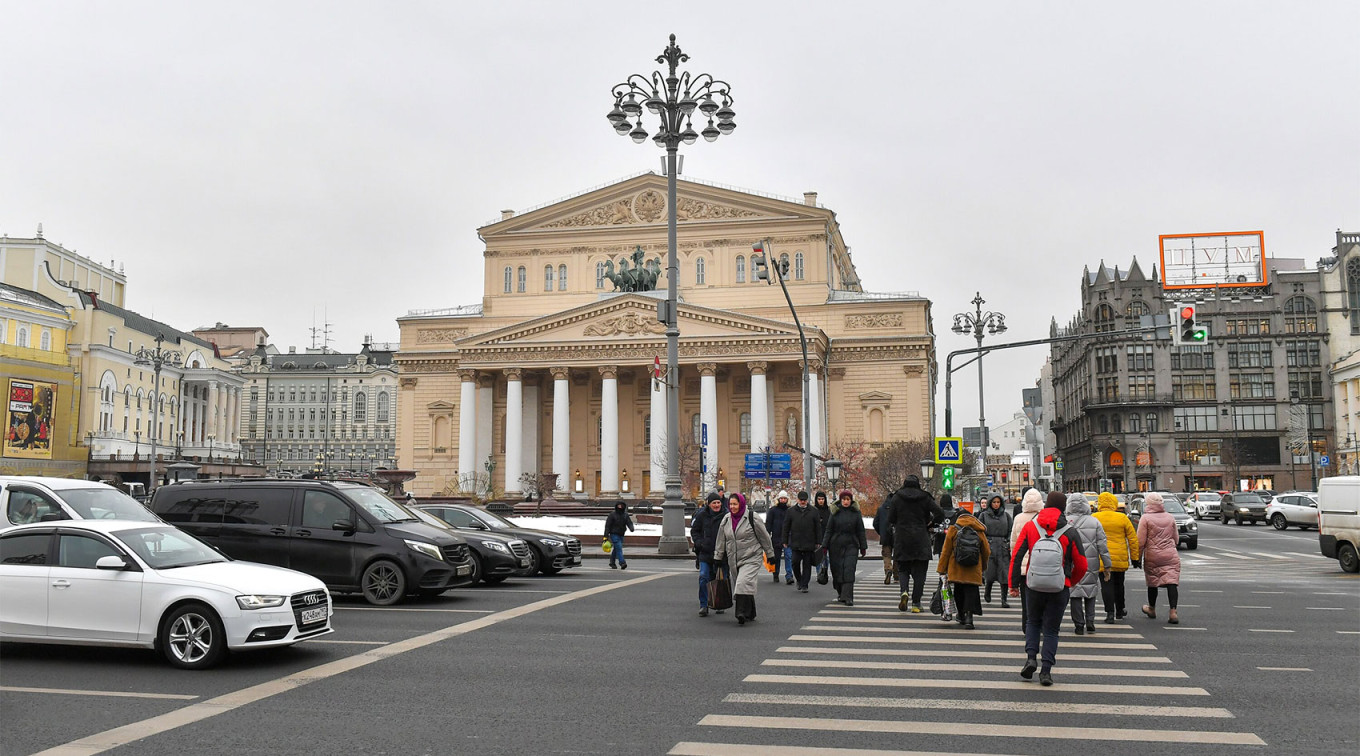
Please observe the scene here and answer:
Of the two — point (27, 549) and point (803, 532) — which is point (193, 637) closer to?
point (27, 549)

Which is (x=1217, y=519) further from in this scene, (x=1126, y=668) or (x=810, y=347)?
(x=1126, y=668)

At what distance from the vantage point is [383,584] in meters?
15.9

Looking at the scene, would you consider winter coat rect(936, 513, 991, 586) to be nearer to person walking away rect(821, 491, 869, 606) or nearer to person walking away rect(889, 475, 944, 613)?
person walking away rect(889, 475, 944, 613)

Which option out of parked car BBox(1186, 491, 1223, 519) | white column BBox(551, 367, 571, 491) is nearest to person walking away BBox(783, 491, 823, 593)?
white column BBox(551, 367, 571, 491)

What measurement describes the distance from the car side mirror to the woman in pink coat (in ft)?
40.3

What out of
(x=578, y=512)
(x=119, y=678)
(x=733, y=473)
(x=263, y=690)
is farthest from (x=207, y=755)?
(x=733, y=473)

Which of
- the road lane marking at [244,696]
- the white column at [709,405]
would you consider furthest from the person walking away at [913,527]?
the white column at [709,405]

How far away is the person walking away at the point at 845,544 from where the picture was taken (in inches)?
640

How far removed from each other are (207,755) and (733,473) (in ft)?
198

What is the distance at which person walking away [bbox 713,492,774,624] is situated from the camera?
46.1 feet

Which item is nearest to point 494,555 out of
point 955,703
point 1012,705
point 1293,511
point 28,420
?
point 955,703

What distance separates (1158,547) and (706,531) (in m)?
6.15

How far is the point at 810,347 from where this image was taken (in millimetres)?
59906

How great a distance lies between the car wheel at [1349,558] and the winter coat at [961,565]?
14.9 meters
